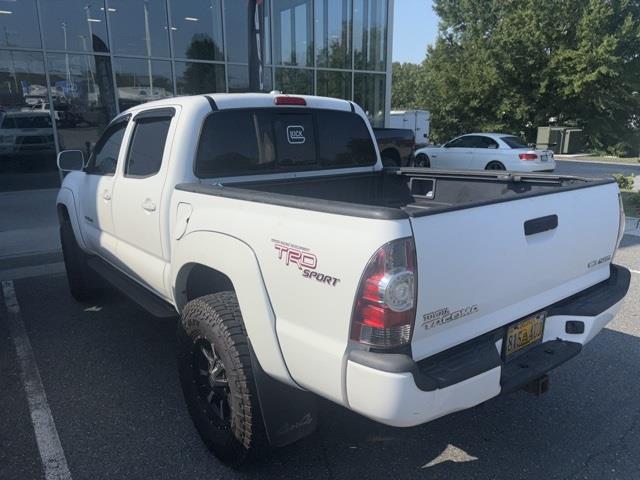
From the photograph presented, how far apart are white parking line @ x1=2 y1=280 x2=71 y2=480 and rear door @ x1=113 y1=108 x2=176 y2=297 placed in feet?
3.30

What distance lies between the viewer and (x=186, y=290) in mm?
3125

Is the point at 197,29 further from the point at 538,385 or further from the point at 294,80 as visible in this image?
the point at 538,385

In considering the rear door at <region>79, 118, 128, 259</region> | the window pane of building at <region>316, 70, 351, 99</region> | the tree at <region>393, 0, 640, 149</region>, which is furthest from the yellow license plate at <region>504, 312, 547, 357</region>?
the tree at <region>393, 0, 640, 149</region>

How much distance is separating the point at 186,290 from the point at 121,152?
152 centimetres

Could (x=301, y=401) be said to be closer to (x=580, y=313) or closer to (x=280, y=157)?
(x=580, y=313)

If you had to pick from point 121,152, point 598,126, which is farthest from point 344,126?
point 598,126

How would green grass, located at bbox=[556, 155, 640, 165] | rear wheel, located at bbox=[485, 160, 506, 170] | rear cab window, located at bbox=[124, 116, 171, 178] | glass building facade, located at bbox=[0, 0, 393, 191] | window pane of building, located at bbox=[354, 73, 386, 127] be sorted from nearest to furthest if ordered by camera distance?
rear cab window, located at bbox=[124, 116, 171, 178]
glass building facade, located at bbox=[0, 0, 393, 191]
rear wheel, located at bbox=[485, 160, 506, 170]
window pane of building, located at bbox=[354, 73, 386, 127]
green grass, located at bbox=[556, 155, 640, 165]

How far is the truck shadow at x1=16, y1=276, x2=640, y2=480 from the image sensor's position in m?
2.73

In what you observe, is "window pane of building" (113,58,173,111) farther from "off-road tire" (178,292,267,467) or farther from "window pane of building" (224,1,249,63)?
"off-road tire" (178,292,267,467)

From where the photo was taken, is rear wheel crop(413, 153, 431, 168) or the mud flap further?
rear wheel crop(413, 153, 431, 168)

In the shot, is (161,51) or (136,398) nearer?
(136,398)

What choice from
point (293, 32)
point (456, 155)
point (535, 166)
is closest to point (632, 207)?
point (535, 166)

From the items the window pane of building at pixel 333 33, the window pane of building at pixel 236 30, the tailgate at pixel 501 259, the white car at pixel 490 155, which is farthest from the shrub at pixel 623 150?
the tailgate at pixel 501 259

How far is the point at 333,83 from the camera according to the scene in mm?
16938
